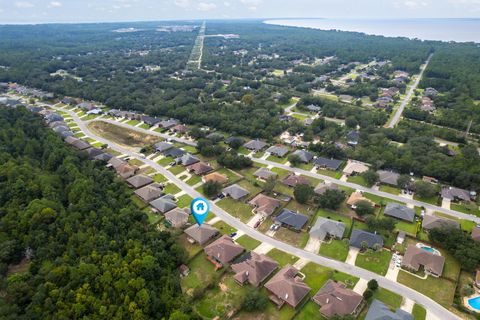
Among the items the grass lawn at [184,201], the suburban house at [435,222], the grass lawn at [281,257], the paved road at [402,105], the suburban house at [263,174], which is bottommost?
the grass lawn at [184,201]

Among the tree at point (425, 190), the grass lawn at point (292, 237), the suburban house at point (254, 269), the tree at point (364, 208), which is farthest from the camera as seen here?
the tree at point (425, 190)

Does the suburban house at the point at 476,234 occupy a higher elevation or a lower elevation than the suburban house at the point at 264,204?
higher

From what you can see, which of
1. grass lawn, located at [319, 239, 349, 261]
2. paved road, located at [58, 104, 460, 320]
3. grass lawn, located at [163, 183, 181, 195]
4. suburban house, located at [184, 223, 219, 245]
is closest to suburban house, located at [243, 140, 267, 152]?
paved road, located at [58, 104, 460, 320]

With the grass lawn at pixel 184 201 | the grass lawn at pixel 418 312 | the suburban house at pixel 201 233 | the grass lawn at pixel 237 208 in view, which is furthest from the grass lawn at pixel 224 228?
the grass lawn at pixel 418 312

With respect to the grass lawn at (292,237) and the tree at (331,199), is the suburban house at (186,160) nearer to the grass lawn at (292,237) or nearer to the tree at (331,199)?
the grass lawn at (292,237)

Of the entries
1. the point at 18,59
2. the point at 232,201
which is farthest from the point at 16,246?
the point at 18,59

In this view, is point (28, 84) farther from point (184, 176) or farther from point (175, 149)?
point (184, 176)

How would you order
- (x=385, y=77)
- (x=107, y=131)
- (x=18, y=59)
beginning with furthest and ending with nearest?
(x=18, y=59)
(x=385, y=77)
(x=107, y=131)
